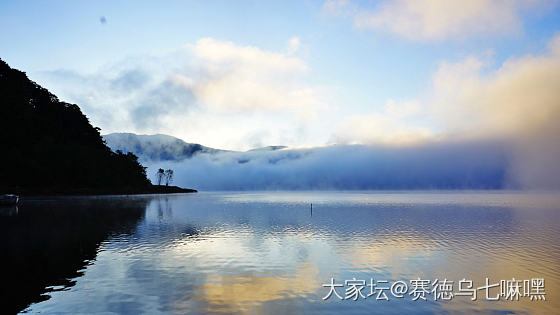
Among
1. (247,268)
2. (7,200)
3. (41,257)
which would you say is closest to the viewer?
(247,268)

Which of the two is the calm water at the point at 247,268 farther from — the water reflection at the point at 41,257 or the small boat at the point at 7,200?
the small boat at the point at 7,200

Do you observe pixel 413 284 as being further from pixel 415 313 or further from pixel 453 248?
pixel 453 248

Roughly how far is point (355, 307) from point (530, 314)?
9660 millimetres

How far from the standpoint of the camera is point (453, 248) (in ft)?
132

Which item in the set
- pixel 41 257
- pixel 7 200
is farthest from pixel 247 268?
pixel 7 200

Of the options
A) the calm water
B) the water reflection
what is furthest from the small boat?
the calm water

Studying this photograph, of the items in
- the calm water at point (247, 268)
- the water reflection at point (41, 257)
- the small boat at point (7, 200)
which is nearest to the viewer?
the calm water at point (247, 268)

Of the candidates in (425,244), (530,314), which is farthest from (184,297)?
Answer: (425,244)

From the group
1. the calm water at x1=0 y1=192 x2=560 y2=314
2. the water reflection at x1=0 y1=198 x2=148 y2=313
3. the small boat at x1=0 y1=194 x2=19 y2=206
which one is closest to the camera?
the calm water at x1=0 y1=192 x2=560 y2=314

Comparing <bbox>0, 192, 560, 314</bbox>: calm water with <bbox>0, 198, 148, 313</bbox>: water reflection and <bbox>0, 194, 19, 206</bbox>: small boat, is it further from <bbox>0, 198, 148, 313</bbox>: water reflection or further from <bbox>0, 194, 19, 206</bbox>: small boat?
<bbox>0, 194, 19, 206</bbox>: small boat

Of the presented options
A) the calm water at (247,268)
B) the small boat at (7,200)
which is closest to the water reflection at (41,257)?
the calm water at (247,268)

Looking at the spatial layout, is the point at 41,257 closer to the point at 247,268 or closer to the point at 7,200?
the point at 247,268

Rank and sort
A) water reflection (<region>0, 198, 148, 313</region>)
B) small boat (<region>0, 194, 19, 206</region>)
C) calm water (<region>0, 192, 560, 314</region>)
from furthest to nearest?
small boat (<region>0, 194, 19, 206</region>) < water reflection (<region>0, 198, 148, 313</region>) < calm water (<region>0, 192, 560, 314</region>)

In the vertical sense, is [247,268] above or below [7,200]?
below
